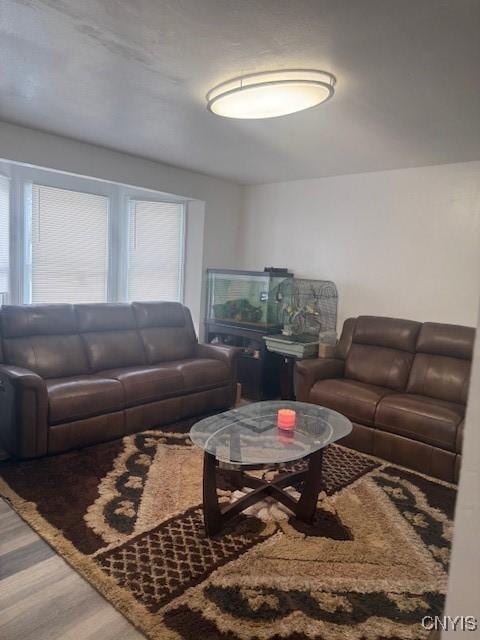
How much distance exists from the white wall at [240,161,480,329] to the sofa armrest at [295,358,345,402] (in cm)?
79

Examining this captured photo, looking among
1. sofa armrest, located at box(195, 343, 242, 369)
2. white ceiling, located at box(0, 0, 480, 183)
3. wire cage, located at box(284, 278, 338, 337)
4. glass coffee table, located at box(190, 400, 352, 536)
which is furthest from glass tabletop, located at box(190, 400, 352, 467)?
white ceiling, located at box(0, 0, 480, 183)

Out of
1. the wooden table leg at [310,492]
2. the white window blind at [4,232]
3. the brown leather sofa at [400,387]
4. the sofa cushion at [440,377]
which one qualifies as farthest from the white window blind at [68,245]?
the sofa cushion at [440,377]

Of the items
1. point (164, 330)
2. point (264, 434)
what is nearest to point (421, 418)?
point (264, 434)

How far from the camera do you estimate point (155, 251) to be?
488cm

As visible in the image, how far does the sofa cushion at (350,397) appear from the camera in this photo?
3.20 m

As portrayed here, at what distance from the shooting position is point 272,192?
4.95m

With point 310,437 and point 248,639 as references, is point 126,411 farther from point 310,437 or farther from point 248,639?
point 248,639

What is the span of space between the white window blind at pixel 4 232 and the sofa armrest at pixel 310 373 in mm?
2715

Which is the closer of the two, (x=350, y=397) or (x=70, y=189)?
(x=350, y=397)

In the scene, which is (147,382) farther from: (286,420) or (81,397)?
(286,420)

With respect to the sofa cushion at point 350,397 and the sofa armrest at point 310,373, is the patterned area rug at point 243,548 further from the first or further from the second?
the sofa armrest at point 310,373

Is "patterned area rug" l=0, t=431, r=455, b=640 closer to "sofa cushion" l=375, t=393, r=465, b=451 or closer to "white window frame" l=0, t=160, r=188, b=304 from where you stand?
"sofa cushion" l=375, t=393, r=465, b=451

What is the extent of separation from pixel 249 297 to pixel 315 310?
72 cm

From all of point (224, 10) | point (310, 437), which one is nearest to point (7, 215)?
point (224, 10)
